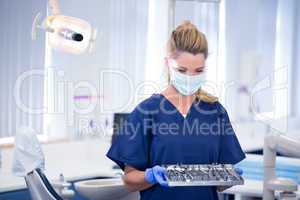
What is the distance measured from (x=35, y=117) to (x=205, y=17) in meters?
2.13

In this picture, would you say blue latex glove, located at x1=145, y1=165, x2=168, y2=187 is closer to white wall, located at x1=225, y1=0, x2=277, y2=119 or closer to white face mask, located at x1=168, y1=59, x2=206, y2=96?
white face mask, located at x1=168, y1=59, x2=206, y2=96

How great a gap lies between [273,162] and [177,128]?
1.44ft

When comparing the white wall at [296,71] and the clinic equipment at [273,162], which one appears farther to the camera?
the white wall at [296,71]

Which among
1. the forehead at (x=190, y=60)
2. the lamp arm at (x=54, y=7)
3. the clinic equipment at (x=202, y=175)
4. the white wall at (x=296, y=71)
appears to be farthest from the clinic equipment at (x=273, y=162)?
the white wall at (x=296, y=71)

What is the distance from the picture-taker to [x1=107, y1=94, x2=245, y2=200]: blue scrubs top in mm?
1874

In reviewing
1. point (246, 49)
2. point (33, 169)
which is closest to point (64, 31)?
point (33, 169)

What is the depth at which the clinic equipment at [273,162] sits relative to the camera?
2.00 meters

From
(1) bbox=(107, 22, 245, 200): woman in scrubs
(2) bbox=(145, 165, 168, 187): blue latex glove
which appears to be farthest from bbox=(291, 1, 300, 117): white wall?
(2) bbox=(145, 165, 168, 187): blue latex glove

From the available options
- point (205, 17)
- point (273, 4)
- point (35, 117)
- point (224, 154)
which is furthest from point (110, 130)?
point (273, 4)

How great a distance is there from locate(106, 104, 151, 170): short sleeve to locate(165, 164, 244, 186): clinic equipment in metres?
0.12

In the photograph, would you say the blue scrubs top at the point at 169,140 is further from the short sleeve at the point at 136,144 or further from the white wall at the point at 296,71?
the white wall at the point at 296,71

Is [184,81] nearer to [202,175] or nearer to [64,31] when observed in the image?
[202,175]

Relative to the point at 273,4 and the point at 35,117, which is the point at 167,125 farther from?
the point at 273,4

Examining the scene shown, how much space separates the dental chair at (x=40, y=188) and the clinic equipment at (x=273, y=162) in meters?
0.81
